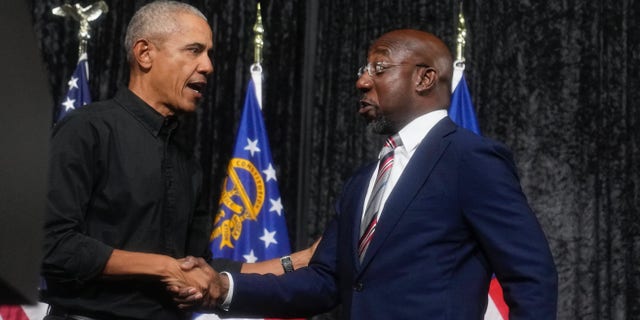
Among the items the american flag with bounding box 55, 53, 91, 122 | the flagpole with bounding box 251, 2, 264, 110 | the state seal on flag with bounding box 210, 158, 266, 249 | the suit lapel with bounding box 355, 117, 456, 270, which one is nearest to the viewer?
the suit lapel with bounding box 355, 117, 456, 270

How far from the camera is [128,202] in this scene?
193 cm

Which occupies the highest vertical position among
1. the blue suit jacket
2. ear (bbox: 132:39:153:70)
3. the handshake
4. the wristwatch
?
ear (bbox: 132:39:153:70)

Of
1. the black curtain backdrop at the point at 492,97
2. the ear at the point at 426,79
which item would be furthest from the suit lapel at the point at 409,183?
the black curtain backdrop at the point at 492,97

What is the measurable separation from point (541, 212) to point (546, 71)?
0.66 m

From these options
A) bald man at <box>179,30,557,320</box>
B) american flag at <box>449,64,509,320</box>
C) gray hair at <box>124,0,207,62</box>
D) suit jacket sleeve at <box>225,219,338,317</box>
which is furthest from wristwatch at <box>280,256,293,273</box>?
american flag at <box>449,64,509,320</box>

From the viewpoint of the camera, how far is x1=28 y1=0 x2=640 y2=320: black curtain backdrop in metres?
3.82

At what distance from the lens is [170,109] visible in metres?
2.22

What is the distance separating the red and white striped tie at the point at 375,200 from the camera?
1.89 meters

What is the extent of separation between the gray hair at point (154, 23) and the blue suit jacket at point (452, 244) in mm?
772

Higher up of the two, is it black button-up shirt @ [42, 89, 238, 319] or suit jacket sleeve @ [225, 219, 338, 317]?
black button-up shirt @ [42, 89, 238, 319]

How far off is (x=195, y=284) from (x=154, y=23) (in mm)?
754

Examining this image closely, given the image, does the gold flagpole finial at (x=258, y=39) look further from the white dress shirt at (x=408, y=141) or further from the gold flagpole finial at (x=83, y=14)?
the white dress shirt at (x=408, y=141)

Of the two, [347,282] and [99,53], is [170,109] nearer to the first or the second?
[347,282]

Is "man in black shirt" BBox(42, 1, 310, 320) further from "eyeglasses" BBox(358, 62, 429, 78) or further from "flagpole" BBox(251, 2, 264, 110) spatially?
"flagpole" BBox(251, 2, 264, 110)
